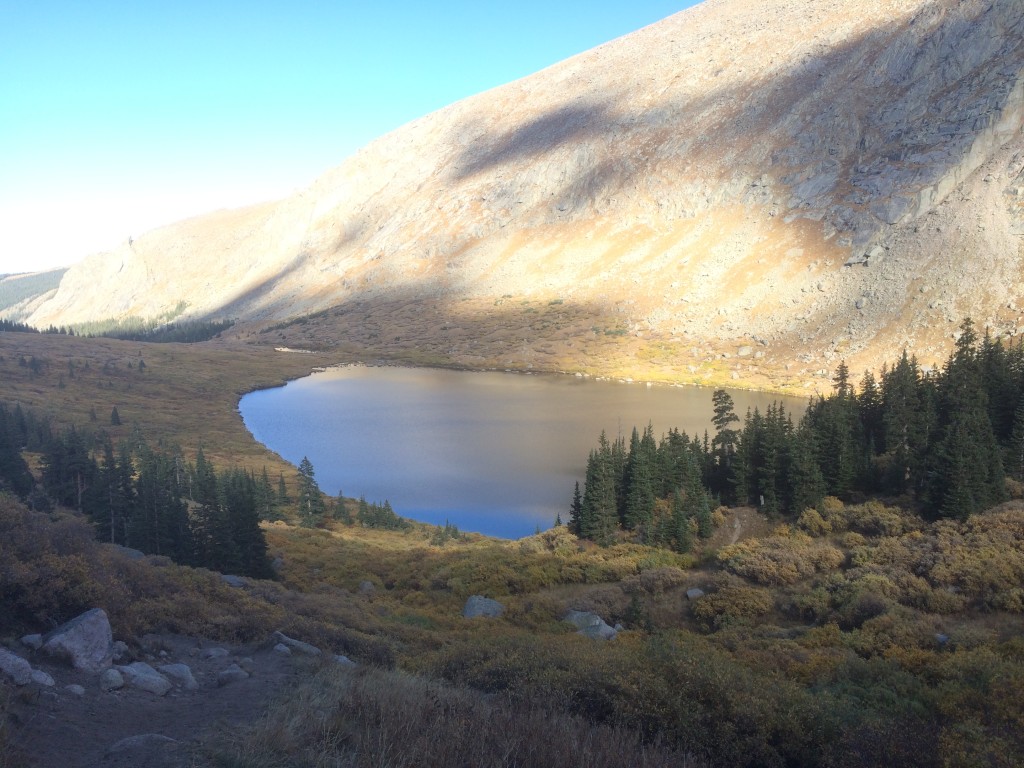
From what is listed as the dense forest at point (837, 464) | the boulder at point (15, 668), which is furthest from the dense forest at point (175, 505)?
the boulder at point (15, 668)

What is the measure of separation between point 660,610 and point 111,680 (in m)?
15.5

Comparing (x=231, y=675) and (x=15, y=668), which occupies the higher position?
(x=15, y=668)

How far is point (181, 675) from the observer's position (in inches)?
359

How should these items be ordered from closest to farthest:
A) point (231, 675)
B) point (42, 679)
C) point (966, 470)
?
point (42, 679) → point (231, 675) → point (966, 470)

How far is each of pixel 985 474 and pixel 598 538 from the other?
15.6 metres

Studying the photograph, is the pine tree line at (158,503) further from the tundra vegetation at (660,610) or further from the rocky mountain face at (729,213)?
the rocky mountain face at (729,213)

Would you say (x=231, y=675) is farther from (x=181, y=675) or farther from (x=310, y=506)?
(x=310, y=506)

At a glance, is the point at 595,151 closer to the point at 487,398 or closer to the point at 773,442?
the point at 487,398

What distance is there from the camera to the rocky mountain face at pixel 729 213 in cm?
9038

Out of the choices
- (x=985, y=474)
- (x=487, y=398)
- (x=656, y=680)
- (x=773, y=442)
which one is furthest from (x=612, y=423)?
(x=656, y=680)

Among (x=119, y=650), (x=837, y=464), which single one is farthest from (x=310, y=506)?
(x=119, y=650)

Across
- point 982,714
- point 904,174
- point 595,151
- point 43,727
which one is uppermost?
point 595,151

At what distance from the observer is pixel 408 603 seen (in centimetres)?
2161

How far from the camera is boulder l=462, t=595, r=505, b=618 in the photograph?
19516 millimetres
